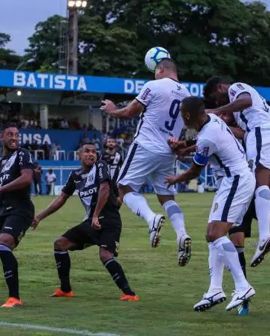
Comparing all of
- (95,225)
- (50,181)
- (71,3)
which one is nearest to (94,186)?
(95,225)

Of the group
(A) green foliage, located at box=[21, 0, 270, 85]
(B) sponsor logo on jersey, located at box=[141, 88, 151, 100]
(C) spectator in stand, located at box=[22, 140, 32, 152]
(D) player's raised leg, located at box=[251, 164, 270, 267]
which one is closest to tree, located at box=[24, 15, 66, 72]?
(A) green foliage, located at box=[21, 0, 270, 85]

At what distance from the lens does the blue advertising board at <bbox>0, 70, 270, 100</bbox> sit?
162ft

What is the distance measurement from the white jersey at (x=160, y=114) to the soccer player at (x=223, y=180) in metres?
1.06

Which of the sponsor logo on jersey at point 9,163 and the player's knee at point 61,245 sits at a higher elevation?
the sponsor logo on jersey at point 9,163

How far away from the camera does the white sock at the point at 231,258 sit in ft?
32.3

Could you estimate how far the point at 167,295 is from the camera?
11.8 metres

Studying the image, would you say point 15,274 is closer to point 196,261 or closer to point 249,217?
point 249,217

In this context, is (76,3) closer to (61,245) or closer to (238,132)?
(61,245)

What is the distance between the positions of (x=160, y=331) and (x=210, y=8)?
61.3 m

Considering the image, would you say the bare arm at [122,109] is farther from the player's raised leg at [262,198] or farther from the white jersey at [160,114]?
the player's raised leg at [262,198]

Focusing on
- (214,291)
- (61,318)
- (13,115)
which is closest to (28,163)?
(61,318)

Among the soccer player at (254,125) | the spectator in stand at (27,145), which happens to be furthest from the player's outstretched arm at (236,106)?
the spectator in stand at (27,145)

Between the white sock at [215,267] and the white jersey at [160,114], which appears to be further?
the white jersey at [160,114]

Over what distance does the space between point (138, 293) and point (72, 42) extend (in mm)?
42001
